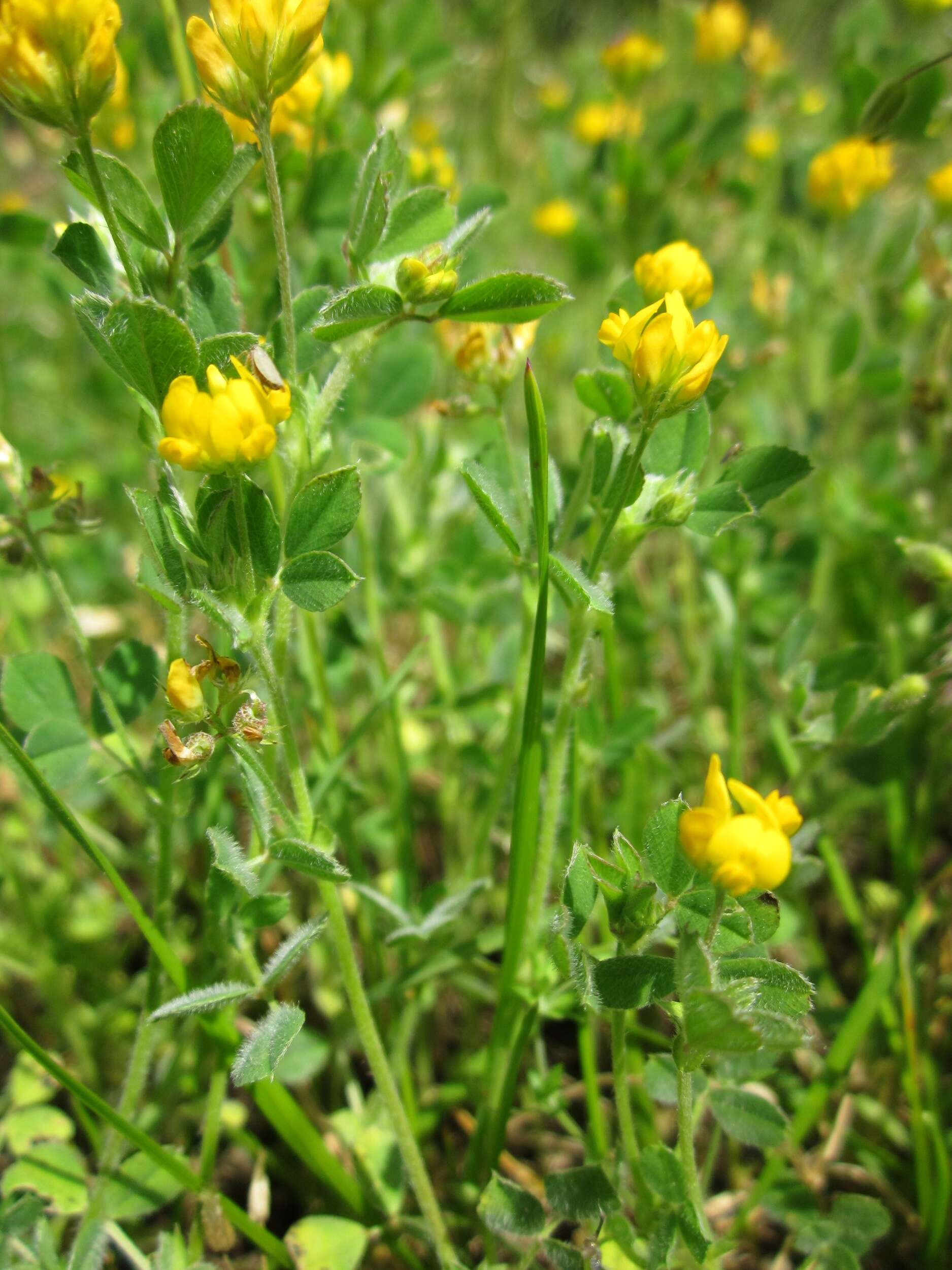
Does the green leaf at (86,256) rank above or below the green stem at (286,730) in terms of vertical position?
above

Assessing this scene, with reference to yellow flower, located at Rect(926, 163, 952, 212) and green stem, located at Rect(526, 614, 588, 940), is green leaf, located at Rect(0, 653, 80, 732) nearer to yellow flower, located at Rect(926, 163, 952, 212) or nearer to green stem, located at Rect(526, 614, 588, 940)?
green stem, located at Rect(526, 614, 588, 940)

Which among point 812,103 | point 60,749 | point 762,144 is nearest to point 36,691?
point 60,749

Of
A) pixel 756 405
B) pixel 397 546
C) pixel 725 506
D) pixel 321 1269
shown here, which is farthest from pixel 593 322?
pixel 321 1269

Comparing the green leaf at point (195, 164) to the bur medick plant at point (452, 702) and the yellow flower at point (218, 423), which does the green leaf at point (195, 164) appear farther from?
the yellow flower at point (218, 423)

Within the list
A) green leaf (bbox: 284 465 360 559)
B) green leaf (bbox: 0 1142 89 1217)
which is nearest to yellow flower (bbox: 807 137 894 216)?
green leaf (bbox: 284 465 360 559)

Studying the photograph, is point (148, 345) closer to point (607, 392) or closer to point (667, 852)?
point (607, 392)

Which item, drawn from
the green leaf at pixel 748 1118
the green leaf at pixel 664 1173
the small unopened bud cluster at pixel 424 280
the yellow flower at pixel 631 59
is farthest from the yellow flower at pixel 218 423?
the yellow flower at pixel 631 59

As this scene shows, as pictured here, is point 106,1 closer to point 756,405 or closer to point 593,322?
point 756,405

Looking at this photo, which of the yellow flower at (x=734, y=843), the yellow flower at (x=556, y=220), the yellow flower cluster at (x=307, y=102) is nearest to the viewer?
the yellow flower at (x=734, y=843)

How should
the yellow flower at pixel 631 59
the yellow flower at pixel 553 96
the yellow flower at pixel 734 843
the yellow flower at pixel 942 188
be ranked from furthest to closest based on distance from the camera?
the yellow flower at pixel 553 96
the yellow flower at pixel 631 59
the yellow flower at pixel 942 188
the yellow flower at pixel 734 843
